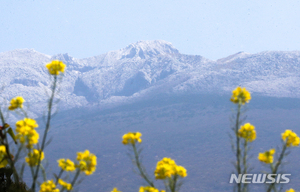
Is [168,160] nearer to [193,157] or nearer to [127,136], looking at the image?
[127,136]

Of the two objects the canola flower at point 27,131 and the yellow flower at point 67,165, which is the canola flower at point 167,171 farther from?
the canola flower at point 27,131

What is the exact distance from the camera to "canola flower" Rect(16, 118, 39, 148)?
5.92 ft

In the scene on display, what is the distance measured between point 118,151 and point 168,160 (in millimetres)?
198093

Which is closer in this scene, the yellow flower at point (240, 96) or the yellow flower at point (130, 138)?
the yellow flower at point (240, 96)

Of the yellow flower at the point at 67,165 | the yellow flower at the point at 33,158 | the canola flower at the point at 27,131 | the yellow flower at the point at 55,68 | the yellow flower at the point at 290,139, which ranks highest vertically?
the yellow flower at the point at 55,68

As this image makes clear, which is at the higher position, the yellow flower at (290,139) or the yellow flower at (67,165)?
the yellow flower at (67,165)

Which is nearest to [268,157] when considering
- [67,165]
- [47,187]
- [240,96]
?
[240,96]

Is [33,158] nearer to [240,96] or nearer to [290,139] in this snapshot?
[240,96]

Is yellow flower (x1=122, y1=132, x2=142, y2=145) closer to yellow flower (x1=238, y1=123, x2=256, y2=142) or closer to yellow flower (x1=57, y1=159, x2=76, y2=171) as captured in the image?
yellow flower (x1=57, y1=159, x2=76, y2=171)

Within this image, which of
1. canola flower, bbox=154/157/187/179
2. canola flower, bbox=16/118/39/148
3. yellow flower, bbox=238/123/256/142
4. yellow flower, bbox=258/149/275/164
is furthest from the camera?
yellow flower, bbox=238/123/256/142

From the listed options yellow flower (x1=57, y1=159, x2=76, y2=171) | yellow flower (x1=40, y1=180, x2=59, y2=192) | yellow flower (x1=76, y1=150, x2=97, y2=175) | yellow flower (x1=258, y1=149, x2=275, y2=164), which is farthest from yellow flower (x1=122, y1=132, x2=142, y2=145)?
yellow flower (x1=258, y1=149, x2=275, y2=164)

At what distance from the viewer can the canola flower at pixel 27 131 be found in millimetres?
1806

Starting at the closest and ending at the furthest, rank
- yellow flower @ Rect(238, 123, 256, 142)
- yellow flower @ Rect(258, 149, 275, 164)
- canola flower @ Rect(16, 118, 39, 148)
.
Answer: canola flower @ Rect(16, 118, 39, 148) < yellow flower @ Rect(258, 149, 275, 164) < yellow flower @ Rect(238, 123, 256, 142)

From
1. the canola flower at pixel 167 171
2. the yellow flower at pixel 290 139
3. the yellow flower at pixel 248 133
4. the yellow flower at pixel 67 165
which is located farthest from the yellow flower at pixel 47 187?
the yellow flower at pixel 290 139
